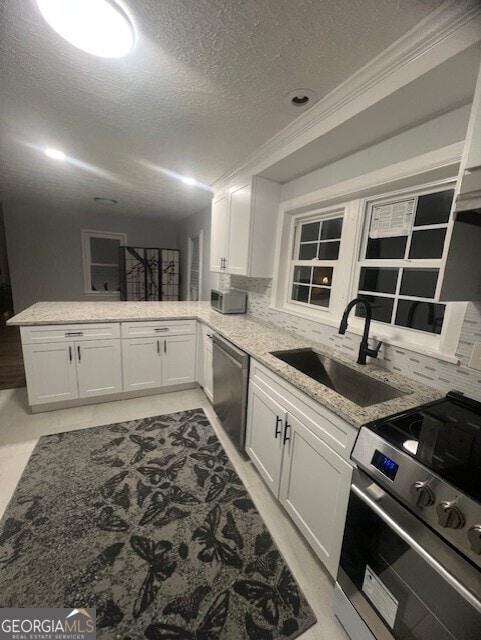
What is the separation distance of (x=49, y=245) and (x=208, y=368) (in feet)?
15.2

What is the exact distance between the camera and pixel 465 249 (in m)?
1.04

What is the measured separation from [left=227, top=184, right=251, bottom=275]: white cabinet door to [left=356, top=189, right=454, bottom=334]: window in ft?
3.40

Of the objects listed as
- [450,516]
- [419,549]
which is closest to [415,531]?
[419,549]

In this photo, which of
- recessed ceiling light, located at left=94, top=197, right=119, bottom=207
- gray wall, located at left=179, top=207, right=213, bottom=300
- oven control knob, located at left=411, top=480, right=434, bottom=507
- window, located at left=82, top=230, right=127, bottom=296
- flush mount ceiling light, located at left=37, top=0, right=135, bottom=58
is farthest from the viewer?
window, located at left=82, top=230, right=127, bottom=296

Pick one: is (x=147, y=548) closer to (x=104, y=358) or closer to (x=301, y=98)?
(x=104, y=358)

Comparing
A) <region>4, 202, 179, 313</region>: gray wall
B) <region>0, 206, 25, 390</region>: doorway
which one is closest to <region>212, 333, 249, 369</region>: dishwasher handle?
<region>0, 206, 25, 390</region>: doorway

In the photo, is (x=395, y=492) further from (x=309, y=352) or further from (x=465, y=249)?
(x=309, y=352)

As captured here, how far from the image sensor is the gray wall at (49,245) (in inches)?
194

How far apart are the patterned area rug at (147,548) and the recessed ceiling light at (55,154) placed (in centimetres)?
249

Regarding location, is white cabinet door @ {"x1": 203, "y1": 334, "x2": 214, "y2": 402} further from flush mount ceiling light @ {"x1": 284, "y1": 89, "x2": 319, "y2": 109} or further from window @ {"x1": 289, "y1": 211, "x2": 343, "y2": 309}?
flush mount ceiling light @ {"x1": 284, "y1": 89, "x2": 319, "y2": 109}

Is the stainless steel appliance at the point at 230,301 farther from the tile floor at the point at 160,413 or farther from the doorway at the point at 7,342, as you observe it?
the doorway at the point at 7,342

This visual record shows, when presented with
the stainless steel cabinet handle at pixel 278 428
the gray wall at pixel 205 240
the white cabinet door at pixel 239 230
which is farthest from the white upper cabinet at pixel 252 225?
the stainless steel cabinet handle at pixel 278 428

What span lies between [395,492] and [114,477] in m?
1.72

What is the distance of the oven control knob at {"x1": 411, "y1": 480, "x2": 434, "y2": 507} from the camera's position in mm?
763
